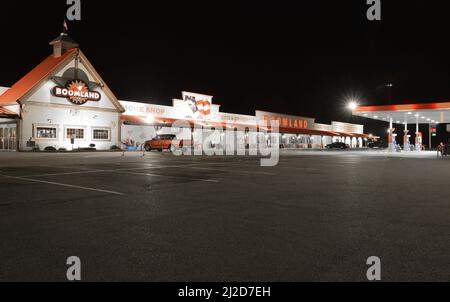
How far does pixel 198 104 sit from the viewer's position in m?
45.9

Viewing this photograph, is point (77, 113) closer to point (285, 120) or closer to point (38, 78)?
point (38, 78)

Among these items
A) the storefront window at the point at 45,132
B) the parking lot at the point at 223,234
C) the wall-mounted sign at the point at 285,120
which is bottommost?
the parking lot at the point at 223,234

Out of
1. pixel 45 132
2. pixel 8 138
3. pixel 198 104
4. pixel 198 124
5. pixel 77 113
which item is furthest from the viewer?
pixel 198 104

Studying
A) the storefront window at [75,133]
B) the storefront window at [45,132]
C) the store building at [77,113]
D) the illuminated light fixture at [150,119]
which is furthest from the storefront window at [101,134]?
the illuminated light fixture at [150,119]

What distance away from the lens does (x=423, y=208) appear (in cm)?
703

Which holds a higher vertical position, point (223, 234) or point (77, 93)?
point (77, 93)

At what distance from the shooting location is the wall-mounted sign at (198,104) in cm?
4475

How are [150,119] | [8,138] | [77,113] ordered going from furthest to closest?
[150,119] < [77,113] < [8,138]

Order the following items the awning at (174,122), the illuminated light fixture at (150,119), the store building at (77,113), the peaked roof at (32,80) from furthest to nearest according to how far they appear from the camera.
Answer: the illuminated light fixture at (150,119)
the awning at (174,122)
the store building at (77,113)
the peaked roof at (32,80)

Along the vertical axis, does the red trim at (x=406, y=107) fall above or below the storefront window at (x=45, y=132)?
above

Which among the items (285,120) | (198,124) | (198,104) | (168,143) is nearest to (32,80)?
(168,143)

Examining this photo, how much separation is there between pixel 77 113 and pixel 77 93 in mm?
1819

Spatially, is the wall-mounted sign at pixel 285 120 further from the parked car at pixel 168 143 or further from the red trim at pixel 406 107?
the parked car at pixel 168 143
